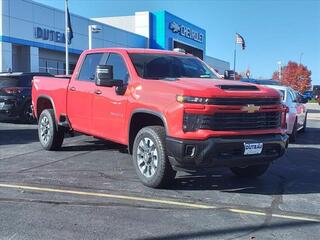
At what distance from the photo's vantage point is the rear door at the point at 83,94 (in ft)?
29.5

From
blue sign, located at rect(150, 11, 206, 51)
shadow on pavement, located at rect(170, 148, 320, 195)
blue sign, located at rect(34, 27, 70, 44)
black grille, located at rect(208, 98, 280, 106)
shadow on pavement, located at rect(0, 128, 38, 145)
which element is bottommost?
shadow on pavement, located at rect(170, 148, 320, 195)

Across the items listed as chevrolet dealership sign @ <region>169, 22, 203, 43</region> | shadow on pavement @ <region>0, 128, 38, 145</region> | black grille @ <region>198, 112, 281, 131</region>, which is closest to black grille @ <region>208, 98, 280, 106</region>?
black grille @ <region>198, 112, 281, 131</region>

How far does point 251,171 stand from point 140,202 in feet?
8.06

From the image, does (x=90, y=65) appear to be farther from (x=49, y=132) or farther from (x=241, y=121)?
(x=241, y=121)

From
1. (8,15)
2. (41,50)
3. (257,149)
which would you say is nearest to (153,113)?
(257,149)

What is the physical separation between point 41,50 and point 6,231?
3141cm

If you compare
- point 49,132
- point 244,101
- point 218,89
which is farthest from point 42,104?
point 244,101

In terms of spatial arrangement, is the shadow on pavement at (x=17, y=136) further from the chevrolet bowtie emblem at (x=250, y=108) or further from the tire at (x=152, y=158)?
the chevrolet bowtie emblem at (x=250, y=108)

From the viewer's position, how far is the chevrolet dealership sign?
5282 cm

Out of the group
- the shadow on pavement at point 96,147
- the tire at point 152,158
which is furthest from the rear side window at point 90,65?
the tire at point 152,158

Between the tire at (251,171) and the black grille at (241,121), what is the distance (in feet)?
3.22

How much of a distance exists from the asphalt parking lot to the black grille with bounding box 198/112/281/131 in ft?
3.05

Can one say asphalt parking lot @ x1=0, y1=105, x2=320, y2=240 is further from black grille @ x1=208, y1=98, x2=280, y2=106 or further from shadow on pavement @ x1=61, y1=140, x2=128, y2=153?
black grille @ x1=208, y1=98, x2=280, y2=106

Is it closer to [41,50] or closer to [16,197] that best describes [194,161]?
[16,197]
